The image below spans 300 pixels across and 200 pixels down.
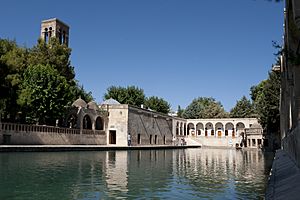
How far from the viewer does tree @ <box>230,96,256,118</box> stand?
7756 cm

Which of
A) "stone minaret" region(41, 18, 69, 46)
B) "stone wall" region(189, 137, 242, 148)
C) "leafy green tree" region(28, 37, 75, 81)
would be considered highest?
"stone minaret" region(41, 18, 69, 46)

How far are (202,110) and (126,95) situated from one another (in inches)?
1123

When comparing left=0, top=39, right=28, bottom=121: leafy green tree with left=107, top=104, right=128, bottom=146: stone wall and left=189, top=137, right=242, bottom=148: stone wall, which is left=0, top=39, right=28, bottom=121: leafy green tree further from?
left=189, top=137, right=242, bottom=148: stone wall

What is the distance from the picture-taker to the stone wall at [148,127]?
5046 cm

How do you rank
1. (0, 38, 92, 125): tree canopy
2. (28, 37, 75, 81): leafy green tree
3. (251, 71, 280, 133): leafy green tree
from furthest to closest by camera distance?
(28, 37, 75, 81): leafy green tree < (0, 38, 92, 125): tree canopy < (251, 71, 280, 133): leafy green tree

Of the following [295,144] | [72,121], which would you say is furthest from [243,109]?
[295,144]

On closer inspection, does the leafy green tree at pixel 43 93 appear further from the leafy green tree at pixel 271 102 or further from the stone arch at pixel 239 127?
the stone arch at pixel 239 127

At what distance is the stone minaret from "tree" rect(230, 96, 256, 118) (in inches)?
1563

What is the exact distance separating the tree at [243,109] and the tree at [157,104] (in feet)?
54.6

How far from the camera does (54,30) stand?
60875 mm

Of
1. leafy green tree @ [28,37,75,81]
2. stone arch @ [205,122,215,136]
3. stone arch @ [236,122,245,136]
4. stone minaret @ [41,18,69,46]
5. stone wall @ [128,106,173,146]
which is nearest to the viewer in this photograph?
A: leafy green tree @ [28,37,75,81]

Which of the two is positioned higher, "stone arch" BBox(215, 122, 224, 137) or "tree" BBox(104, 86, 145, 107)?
"tree" BBox(104, 86, 145, 107)

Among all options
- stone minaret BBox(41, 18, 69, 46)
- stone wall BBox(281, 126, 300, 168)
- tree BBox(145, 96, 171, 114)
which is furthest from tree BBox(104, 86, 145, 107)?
stone wall BBox(281, 126, 300, 168)

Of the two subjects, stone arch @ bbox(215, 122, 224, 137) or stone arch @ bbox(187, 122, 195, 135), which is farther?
stone arch @ bbox(187, 122, 195, 135)
